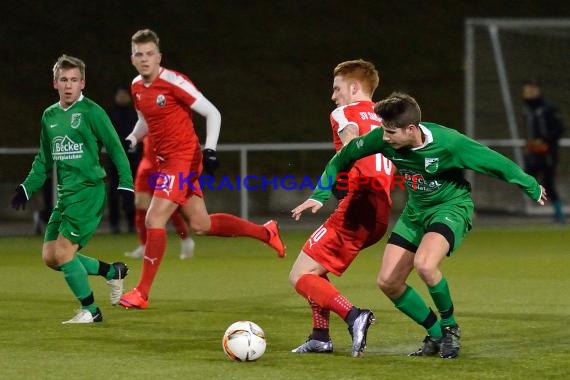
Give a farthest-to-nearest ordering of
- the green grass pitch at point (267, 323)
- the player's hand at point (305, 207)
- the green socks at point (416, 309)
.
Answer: the green socks at point (416, 309) < the player's hand at point (305, 207) < the green grass pitch at point (267, 323)

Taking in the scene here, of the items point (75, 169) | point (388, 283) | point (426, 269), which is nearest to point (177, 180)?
point (75, 169)

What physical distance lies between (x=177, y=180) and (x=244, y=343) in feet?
9.59

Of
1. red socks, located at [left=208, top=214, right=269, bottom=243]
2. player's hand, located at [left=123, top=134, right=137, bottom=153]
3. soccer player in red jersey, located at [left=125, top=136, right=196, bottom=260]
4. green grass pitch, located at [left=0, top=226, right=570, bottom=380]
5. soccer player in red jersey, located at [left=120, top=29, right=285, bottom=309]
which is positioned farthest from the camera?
soccer player in red jersey, located at [left=125, top=136, right=196, bottom=260]

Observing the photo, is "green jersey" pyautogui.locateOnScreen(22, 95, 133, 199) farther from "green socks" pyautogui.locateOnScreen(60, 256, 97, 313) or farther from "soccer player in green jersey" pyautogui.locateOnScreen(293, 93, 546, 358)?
"soccer player in green jersey" pyautogui.locateOnScreen(293, 93, 546, 358)

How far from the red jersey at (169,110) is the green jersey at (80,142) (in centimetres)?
107

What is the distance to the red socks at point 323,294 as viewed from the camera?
6.66 m

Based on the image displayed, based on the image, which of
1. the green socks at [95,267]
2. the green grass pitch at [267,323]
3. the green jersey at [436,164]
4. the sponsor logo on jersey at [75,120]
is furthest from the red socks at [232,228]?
the green jersey at [436,164]

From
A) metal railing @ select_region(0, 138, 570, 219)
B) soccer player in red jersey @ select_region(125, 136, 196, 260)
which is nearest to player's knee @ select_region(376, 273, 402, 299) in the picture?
soccer player in red jersey @ select_region(125, 136, 196, 260)

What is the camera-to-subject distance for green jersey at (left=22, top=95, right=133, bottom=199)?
8227 millimetres

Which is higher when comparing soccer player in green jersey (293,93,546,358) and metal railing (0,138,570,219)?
soccer player in green jersey (293,93,546,358)

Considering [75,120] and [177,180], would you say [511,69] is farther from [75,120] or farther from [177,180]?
[75,120]

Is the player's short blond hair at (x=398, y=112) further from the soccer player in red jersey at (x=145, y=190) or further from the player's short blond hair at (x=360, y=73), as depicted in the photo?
the soccer player in red jersey at (x=145, y=190)

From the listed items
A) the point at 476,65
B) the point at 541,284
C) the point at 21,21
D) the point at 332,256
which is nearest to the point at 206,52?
the point at 21,21

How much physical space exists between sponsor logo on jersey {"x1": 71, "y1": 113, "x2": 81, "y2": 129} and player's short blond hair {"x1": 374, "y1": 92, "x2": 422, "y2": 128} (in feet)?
8.24
